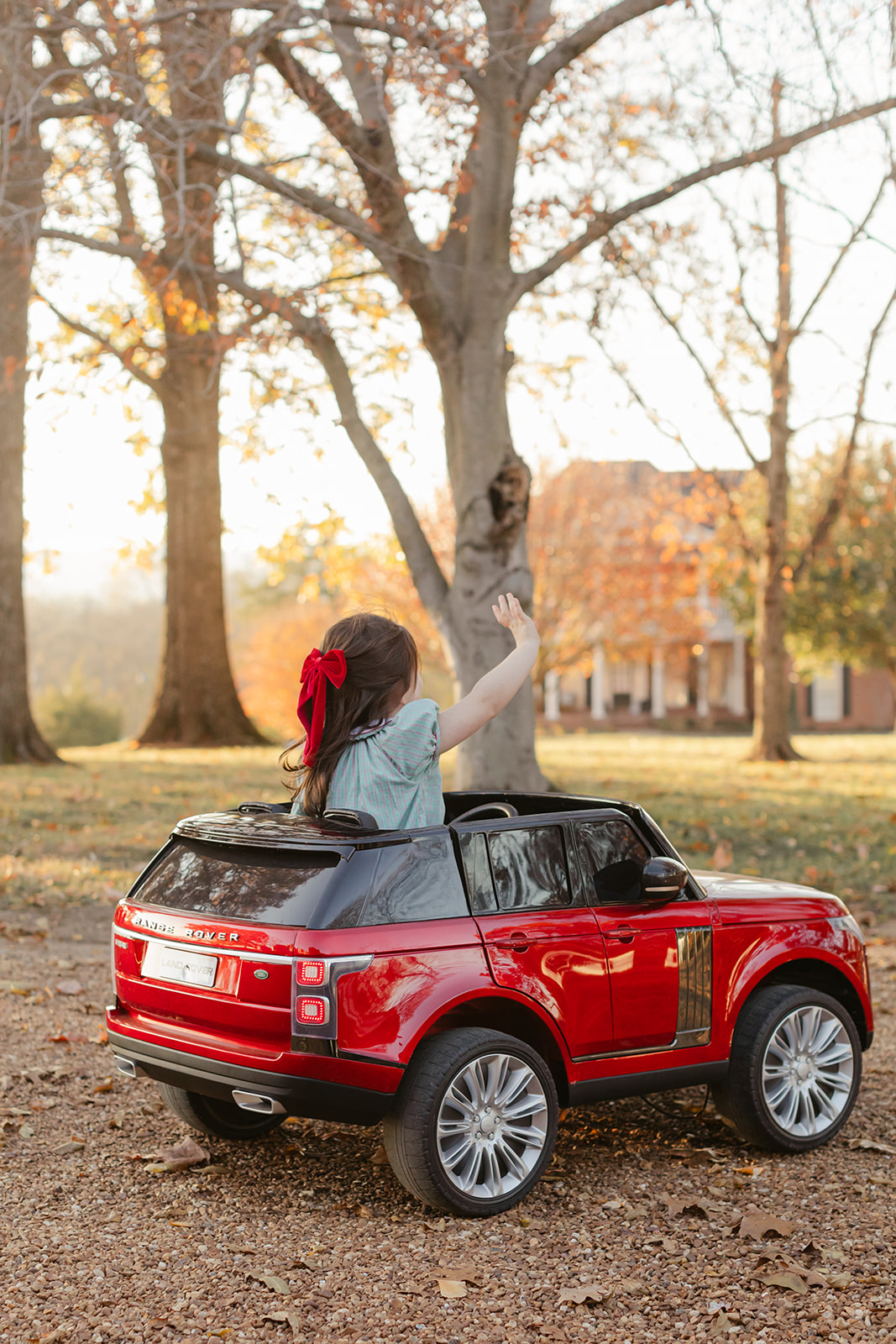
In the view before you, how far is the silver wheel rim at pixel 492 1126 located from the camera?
13.4ft

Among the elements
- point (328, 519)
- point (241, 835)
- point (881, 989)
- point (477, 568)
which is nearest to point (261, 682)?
point (328, 519)

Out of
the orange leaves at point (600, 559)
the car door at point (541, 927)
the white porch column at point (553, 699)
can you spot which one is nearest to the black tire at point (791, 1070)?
the car door at point (541, 927)

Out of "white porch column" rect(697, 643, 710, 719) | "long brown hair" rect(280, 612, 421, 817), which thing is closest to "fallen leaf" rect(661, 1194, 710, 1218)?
"long brown hair" rect(280, 612, 421, 817)

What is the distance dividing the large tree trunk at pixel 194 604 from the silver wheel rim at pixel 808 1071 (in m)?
17.2

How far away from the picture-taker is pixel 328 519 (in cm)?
1767

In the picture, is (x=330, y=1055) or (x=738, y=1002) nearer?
(x=330, y=1055)

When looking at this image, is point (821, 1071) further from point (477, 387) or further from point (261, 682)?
point (261, 682)

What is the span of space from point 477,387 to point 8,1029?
7072 mm

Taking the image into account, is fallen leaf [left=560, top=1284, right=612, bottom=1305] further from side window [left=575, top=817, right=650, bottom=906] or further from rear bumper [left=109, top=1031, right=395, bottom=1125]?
side window [left=575, top=817, right=650, bottom=906]

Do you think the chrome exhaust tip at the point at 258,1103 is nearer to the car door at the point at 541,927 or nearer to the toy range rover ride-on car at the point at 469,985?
the toy range rover ride-on car at the point at 469,985

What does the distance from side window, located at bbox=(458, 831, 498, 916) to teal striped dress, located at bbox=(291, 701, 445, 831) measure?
0.21 metres

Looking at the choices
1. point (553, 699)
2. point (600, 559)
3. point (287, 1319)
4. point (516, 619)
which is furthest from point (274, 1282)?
point (553, 699)

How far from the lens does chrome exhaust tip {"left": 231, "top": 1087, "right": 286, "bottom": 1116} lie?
3.90m

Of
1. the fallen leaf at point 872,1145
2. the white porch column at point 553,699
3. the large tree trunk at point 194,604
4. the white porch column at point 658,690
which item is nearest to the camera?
the fallen leaf at point 872,1145
